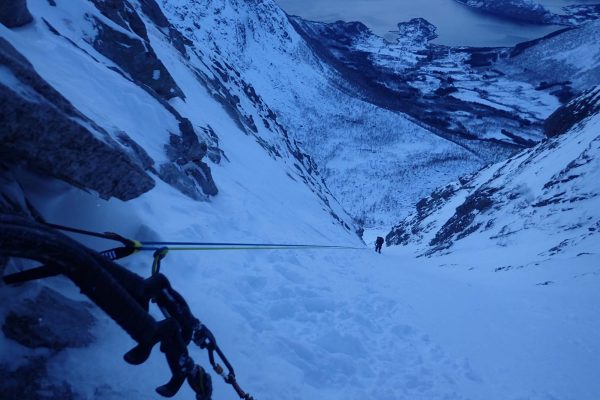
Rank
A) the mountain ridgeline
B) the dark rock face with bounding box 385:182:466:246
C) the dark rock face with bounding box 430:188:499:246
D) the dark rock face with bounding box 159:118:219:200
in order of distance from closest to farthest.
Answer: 1. the mountain ridgeline
2. the dark rock face with bounding box 159:118:219:200
3. the dark rock face with bounding box 430:188:499:246
4. the dark rock face with bounding box 385:182:466:246

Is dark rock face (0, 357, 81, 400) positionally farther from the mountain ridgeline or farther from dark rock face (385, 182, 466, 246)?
dark rock face (385, 182, 466, 246)

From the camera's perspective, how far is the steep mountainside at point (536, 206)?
16.6 m

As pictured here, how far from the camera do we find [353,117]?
6375 centimetres

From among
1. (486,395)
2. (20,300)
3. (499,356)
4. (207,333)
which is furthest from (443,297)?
(20,300)

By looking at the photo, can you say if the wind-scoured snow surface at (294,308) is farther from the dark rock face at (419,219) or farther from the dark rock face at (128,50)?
the dark rock face at (419,219)

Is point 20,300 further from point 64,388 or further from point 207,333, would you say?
point 207,333

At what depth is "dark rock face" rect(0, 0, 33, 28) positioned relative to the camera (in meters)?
7.27

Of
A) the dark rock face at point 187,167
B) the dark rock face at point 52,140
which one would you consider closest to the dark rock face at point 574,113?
the dark rock face at point 187,167

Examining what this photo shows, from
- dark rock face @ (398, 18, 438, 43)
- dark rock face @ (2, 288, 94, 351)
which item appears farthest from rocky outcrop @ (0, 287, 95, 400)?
dark rock face @ (398, 18, 438, 43)

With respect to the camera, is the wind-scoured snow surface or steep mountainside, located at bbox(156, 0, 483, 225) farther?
steep mountainside, located at bbox(156, 0, 483, 225)

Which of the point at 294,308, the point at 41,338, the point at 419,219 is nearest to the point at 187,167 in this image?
the point at 294,308

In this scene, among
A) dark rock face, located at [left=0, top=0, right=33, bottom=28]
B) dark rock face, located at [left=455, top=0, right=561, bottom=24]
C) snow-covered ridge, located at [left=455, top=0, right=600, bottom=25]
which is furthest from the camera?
dark rock face, located at [left=455, top=0, right=561, bottom=24]

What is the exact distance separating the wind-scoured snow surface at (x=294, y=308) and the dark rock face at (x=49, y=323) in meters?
0.07

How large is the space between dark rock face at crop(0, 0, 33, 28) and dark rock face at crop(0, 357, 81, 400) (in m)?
6.68
